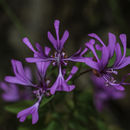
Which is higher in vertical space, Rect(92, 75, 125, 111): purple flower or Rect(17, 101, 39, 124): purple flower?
Rect(17, 101, 39, 124): purple flower

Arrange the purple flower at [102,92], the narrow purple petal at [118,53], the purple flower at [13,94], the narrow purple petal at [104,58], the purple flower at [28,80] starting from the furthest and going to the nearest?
→ the purple flower at [102,92] < the purple flower at [13,94] < the purple flower at [28,80] < the narrow purple petal at [118,53] < the narrow purple petal at [104,58]

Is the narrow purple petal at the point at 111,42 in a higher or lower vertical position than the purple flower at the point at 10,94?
higher

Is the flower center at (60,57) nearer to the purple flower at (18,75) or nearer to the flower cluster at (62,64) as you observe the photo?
the flower cluster at (62,64)

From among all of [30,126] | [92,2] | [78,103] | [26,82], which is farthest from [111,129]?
[26,82]

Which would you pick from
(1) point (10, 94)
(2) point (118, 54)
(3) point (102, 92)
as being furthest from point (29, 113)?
(3) point (102, 92)

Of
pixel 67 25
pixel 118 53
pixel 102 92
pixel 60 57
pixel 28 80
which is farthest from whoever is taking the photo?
pixel 67 25

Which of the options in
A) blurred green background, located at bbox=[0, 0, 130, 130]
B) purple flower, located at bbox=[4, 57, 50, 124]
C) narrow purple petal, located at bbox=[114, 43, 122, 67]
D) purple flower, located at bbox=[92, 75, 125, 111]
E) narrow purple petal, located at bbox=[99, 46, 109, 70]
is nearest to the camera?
narrow purple petal, located at bbox=[99, 46, 109, 70]

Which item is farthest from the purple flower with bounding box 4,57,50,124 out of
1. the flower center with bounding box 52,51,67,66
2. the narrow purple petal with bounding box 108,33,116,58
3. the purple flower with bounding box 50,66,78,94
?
the narrow purple petal with bounding box 108,33,116,58

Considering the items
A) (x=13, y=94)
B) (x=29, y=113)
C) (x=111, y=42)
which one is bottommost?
(x=13, y=94)

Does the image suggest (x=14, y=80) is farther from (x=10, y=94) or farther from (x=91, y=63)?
(x=10, y=94)

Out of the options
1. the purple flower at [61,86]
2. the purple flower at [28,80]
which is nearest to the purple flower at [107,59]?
the purple flower at [61,86]

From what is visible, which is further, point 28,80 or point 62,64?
point 28,80

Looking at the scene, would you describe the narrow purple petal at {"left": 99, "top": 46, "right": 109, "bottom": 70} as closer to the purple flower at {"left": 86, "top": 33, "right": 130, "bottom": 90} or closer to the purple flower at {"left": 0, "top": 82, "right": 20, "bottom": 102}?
the purple flower at {"left": 86, "top": 33, "right": 130, "bottom": 90}
